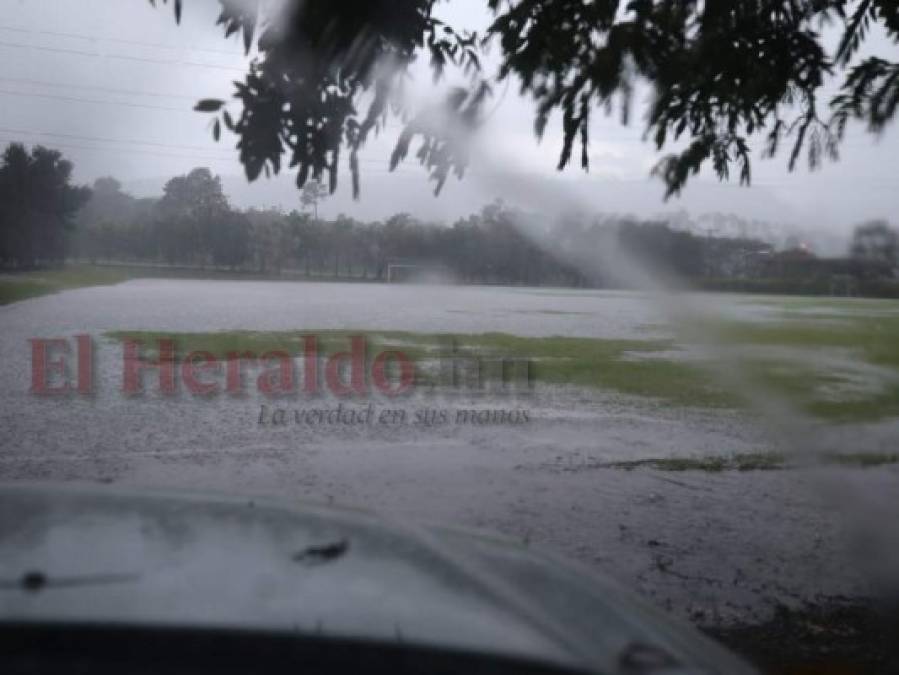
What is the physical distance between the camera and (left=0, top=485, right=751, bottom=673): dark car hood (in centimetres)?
152

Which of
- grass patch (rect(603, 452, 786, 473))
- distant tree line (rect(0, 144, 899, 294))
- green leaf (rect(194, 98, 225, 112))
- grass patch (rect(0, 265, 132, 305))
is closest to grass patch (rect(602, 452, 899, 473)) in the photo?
grass patch (rect(603, 452, 786, 473))

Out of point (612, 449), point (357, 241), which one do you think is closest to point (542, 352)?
point (612, 449)

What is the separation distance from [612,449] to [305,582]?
7.80 m

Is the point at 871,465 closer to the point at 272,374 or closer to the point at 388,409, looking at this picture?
the point at 388,409

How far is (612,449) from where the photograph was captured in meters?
9.27

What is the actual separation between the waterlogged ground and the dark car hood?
0.72 m

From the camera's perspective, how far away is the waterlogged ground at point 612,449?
576 cm

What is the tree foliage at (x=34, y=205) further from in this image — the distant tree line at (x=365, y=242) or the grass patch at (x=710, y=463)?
the grass patch at (x=710, y=463)

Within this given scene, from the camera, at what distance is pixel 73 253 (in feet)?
41.7

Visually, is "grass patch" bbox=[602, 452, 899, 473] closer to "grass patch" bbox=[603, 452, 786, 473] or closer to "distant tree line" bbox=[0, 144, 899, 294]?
"grass patch" bbox=[603, 452, 786, 473]

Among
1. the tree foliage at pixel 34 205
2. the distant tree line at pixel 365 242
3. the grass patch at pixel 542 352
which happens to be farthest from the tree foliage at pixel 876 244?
the tree foliage at pixel 34 205

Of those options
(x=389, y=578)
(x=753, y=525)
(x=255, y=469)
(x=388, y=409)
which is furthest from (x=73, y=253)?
(x=389, y=578)

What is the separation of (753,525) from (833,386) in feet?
26.8

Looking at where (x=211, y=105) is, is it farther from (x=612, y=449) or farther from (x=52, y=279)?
(x=52, y=279)
